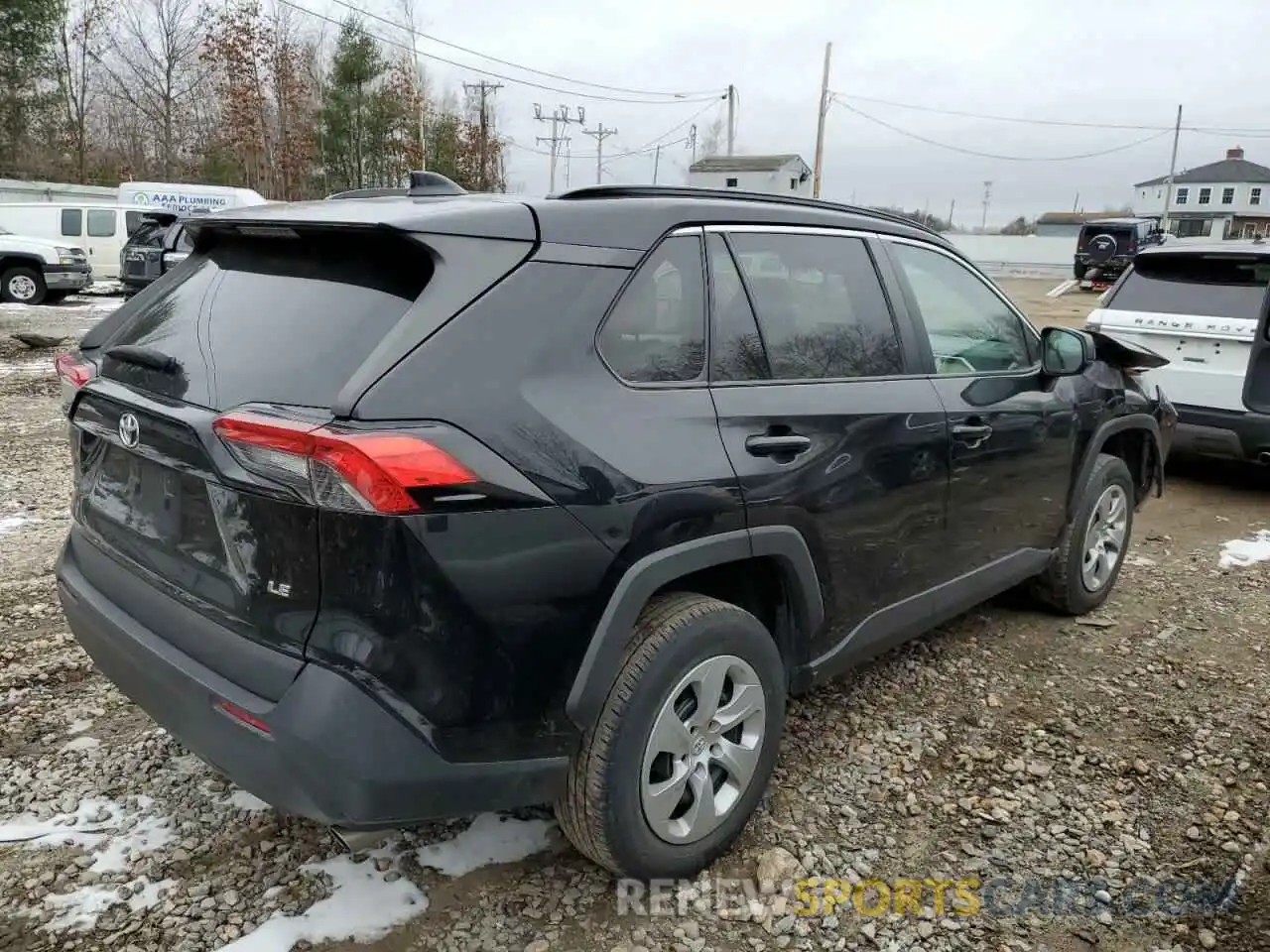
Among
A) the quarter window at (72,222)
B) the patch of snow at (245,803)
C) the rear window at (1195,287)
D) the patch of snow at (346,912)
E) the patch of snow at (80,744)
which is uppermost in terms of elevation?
the quarter window at (72,222)

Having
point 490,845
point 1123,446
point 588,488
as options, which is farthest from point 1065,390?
point 490,845

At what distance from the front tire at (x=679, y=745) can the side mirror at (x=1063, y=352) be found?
6.35 feet

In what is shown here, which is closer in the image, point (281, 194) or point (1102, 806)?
point (1102, 806)

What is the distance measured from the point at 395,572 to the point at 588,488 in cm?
46

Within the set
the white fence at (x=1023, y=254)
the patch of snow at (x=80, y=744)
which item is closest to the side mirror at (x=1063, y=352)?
the patch of snow at (x=80, y=744)

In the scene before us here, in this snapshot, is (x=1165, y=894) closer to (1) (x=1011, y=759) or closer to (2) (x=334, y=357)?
(1) (x=1011, y=759)

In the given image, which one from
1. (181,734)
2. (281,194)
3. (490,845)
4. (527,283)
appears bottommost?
(490,845)

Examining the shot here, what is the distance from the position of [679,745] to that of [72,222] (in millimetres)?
22587

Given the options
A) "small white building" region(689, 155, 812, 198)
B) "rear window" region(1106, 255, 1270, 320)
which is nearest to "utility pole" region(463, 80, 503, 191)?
"small white building" region(689, 155, 812, 198)

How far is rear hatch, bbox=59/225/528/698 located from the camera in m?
1.85

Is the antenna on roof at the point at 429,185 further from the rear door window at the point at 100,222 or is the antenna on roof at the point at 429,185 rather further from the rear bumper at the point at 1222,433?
the rear door window at the point at 100,222

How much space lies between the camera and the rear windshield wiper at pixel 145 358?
7.38 feet

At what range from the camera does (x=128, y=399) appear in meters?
2.26

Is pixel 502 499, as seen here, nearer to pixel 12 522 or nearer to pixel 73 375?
pixel 73 375
